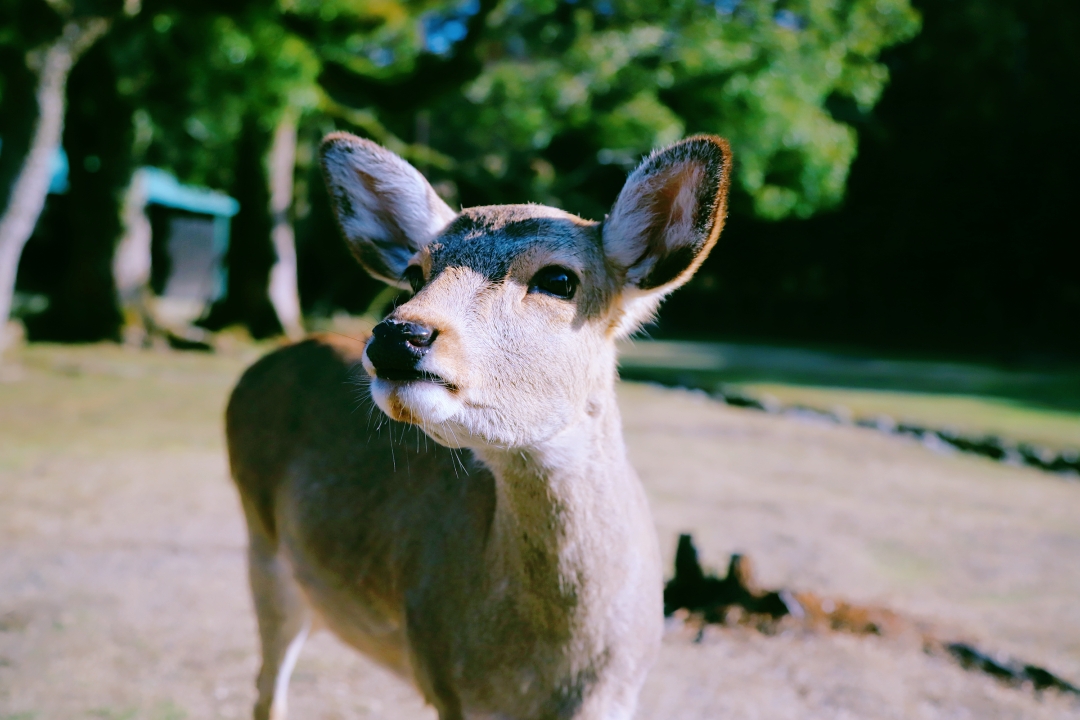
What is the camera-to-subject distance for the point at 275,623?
3.54 metres

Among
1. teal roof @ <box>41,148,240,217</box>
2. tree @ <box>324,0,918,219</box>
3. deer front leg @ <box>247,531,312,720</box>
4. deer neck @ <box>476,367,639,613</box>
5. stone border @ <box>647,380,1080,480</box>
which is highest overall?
tree @ <box>324,0,918,219</box>

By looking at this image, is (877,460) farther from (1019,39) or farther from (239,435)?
(1019,39)

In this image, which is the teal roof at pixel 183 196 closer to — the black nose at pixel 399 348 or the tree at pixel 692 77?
the tree at pixel 692 77

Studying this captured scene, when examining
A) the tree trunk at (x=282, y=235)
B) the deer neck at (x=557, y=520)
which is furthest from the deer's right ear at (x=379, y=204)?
the tree trunk at (x=282, y=235)

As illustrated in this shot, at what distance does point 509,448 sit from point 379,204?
43.8 inches

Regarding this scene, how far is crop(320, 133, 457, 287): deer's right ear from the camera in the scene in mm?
2939

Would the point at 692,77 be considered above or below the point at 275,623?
above

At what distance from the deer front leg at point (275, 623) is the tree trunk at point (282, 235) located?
13350mm

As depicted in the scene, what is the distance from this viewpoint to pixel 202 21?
12.0 metres

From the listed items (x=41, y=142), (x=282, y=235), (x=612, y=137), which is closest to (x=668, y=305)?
(x=612, y=137)

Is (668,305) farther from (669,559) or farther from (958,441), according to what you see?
(669,559)

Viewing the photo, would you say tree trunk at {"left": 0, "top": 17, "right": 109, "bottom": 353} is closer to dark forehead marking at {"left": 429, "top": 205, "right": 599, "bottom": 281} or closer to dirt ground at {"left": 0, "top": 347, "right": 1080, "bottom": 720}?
dirt ground at {"left": 0, "top": 347, "right": 1080, "bottom": 720}

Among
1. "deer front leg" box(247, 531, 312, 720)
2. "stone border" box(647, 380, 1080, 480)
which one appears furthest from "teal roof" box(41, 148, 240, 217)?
"deer front leg" box(247, 531, 312, 720)

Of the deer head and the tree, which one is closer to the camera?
the deer head
